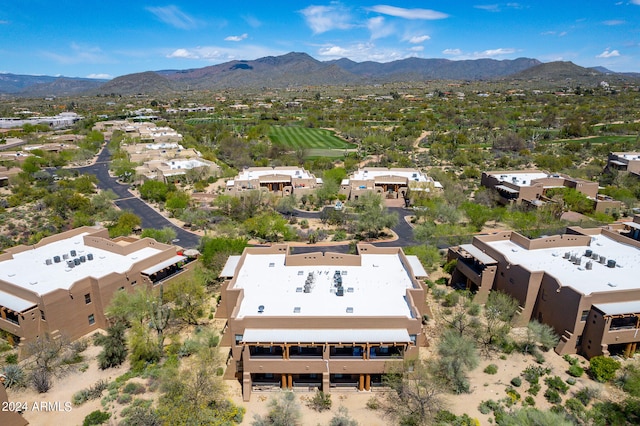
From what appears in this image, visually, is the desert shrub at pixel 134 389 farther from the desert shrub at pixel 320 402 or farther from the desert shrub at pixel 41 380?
→ the desert shrub at pixel 320 402

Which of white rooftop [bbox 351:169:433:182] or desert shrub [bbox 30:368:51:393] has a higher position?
white rooftop [bbox 351:169:433:182]

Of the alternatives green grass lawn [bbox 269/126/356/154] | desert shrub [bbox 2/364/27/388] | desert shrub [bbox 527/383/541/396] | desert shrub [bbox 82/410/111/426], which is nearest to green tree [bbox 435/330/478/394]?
desert shrub [bbox 527/383/541/396]

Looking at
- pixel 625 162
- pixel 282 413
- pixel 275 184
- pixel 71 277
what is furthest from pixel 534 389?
pixel 625 162

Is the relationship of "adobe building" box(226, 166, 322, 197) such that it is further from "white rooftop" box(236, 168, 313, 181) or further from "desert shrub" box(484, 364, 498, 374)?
"desert shrub" box(484, 364, 498, 374)

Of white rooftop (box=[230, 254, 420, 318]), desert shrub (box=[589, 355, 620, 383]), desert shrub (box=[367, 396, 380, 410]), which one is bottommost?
desert shrub (box=[367, 396, 380, 410])

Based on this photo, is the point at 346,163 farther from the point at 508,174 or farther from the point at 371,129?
the point at 371,129

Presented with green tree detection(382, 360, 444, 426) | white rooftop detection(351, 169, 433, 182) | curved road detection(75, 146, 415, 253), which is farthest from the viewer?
white rooftop detection(351, 169, 433, 182)

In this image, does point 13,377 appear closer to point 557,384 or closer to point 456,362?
point 456,362

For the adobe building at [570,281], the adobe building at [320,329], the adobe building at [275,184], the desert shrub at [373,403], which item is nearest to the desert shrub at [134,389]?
the adobe building at [320,329]
